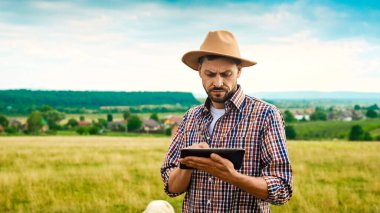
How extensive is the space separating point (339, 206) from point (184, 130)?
33.0 ft

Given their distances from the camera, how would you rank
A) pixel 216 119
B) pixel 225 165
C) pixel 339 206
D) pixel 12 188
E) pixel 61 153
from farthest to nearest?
pixel 61 153, pixel 12 188, pixel 339 206, pixel 216 119, pixel 225 165

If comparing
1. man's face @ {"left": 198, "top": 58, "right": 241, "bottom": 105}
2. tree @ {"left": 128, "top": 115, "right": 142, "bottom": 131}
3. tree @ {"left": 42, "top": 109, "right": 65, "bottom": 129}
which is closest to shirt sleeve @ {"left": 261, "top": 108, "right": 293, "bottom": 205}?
man's face @ {"left": 198, "top": 58, "right": 241, "bottom": 105}

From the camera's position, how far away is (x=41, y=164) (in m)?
22.4

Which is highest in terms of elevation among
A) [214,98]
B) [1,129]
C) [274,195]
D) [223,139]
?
[214,98]

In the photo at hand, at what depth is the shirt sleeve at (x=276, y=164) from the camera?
11.6 ft

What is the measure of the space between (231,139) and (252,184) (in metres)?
0.39

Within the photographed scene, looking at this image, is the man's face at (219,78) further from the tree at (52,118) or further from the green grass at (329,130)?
the tree at (52,118)

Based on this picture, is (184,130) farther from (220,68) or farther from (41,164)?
(41,164)

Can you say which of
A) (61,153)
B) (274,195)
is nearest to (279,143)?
(274,195)

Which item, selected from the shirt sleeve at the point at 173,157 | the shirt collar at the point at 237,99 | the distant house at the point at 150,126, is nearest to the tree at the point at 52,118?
the distant house at the point at 150,126

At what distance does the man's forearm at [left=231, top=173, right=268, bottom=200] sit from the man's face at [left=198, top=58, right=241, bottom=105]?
0.61 metres

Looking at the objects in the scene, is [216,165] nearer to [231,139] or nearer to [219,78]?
[231,139]

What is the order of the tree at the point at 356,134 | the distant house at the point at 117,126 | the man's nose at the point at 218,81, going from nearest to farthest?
the man's nose at the point at 218,81 < the tree at the point at 356,134 < the distant house at the point at 117,126

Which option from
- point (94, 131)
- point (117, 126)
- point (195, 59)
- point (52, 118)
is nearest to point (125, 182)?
point (195, 59)
